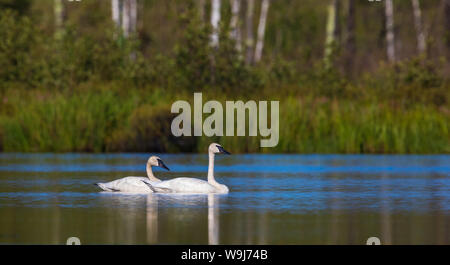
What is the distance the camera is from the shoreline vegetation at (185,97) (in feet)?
84.0

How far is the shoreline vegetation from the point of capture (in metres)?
25.6

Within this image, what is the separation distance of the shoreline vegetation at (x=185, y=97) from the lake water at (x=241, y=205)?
3.64 meters

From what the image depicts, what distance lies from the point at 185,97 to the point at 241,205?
46.0 ft

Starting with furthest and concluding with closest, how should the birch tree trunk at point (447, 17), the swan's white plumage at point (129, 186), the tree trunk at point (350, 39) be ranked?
the tree trunk at point (350, 39), the birch tree trunk at point (447, 17), the swan's white plumage at point (129, 186)

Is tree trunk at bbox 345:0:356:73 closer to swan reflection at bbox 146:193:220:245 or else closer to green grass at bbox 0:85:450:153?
green grass at bbox 0:85:450:153

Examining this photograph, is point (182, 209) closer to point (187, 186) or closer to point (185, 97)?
point (187, 186)

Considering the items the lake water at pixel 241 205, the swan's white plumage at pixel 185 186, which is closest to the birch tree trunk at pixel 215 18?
the lake water at pixel 241 205

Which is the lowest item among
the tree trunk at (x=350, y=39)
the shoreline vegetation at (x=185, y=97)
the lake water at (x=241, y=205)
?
the lake water at (x=241, y=205)

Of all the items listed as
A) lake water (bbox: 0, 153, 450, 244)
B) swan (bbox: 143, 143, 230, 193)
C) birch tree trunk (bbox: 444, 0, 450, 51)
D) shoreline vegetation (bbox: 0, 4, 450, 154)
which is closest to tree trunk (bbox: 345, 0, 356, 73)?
birch tree trunk (bbox: 444, 0, 450, 51)

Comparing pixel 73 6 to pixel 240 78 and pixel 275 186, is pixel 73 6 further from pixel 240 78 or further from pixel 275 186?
pixel 275 186

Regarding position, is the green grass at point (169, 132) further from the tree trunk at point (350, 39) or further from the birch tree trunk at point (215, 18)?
the tree trunk at point (350, 39)

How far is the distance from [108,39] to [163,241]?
23142 millimetres

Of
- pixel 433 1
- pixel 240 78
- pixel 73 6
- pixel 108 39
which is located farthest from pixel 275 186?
pixel 73 6
